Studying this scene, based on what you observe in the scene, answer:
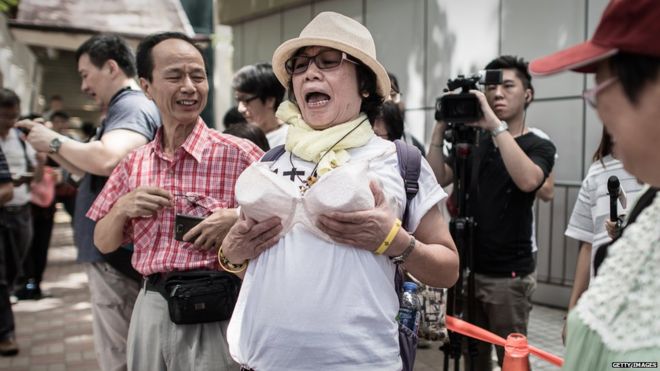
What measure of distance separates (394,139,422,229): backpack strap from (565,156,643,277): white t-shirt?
39.5 inches

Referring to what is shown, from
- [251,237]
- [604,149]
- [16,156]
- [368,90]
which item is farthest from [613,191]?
[16,156]

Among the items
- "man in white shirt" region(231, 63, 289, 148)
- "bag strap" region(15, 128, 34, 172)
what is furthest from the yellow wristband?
"bag strap" region(15, 128, 34, 172)

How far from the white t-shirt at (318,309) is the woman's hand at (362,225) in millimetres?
50

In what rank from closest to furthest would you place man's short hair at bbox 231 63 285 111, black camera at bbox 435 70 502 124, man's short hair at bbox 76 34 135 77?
black camera at bbox 435 70 502 124, man's short hair at bbox 76 34 135 77, man's short hair at bbox 231 63 285 111

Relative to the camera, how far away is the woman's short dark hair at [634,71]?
3.19ft

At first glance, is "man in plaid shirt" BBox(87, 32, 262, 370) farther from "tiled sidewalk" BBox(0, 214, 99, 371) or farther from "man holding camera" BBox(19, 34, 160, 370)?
"tiled sidewalk" BBox(0, 214, 99, 371)

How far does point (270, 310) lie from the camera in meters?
1.65

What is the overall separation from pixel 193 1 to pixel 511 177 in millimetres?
12762

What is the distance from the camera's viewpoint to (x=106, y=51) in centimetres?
334

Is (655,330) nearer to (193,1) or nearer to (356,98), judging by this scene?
(356,98)

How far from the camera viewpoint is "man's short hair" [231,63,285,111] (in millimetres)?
3854

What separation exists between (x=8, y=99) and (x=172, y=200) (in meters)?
4.27

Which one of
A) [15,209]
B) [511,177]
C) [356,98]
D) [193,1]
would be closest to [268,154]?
[356,98]

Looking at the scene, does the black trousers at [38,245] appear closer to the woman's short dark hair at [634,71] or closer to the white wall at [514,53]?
the white wall at [514,53]
